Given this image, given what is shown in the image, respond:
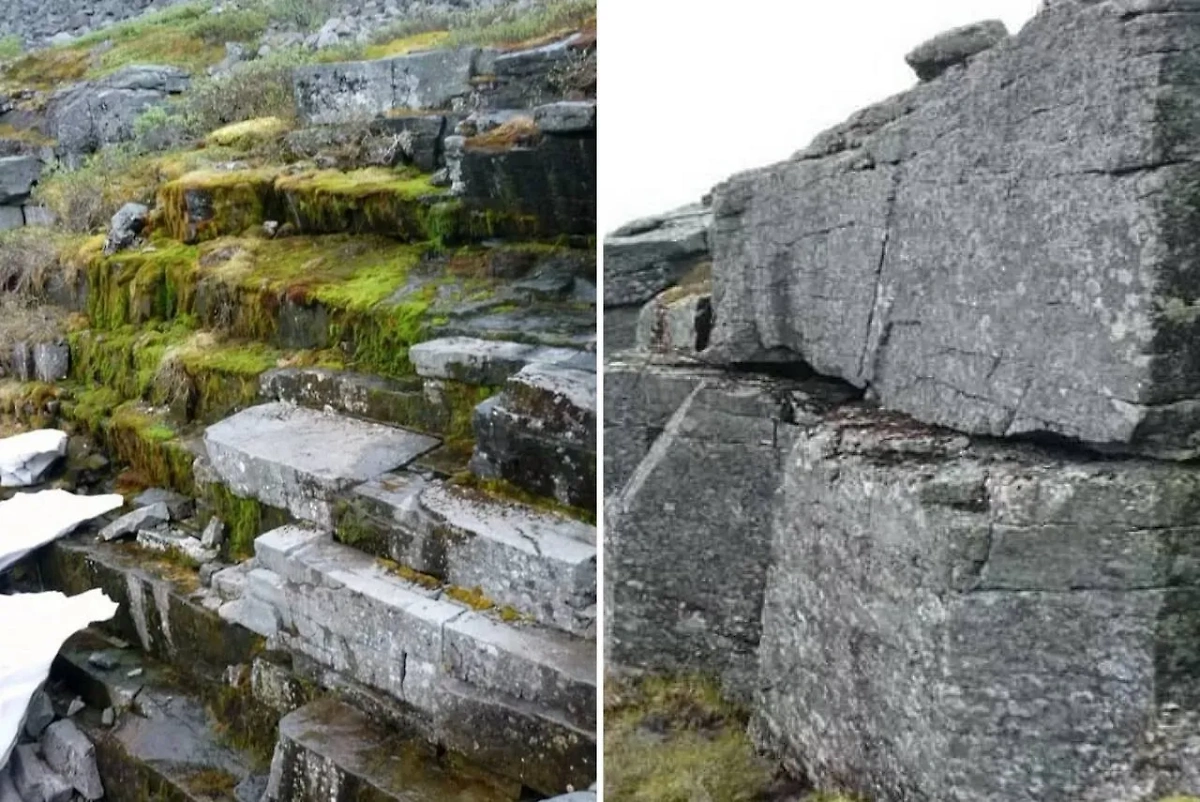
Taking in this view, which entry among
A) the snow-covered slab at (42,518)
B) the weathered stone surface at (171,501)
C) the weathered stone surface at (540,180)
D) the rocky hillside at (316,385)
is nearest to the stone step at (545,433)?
the rocky hillside at (316,385)

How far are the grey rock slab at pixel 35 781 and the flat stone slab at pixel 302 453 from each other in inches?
52.8

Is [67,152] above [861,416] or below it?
above

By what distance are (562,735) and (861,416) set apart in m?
1.22

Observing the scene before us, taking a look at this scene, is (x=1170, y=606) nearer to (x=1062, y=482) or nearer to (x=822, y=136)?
(x=1062, y=482)

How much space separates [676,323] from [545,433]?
2.14 ft

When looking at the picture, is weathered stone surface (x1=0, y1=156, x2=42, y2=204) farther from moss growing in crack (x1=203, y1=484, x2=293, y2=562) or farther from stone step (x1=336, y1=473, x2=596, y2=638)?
stone step (x1=336, y1=473, x2=596, y2=638)

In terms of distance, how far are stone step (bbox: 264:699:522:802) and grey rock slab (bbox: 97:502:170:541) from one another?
1.46 meters

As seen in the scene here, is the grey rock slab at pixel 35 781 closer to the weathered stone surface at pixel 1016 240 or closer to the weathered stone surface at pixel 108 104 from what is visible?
the weathered stone surface at pixel 108 104

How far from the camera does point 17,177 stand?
17.4 feet

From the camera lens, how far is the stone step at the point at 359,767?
316cm

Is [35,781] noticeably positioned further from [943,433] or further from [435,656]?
[943,433]

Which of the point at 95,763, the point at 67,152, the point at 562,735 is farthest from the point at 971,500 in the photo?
the point at 67,152

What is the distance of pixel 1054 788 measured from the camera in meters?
2.16

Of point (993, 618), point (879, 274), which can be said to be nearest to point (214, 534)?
point (879, 274)
